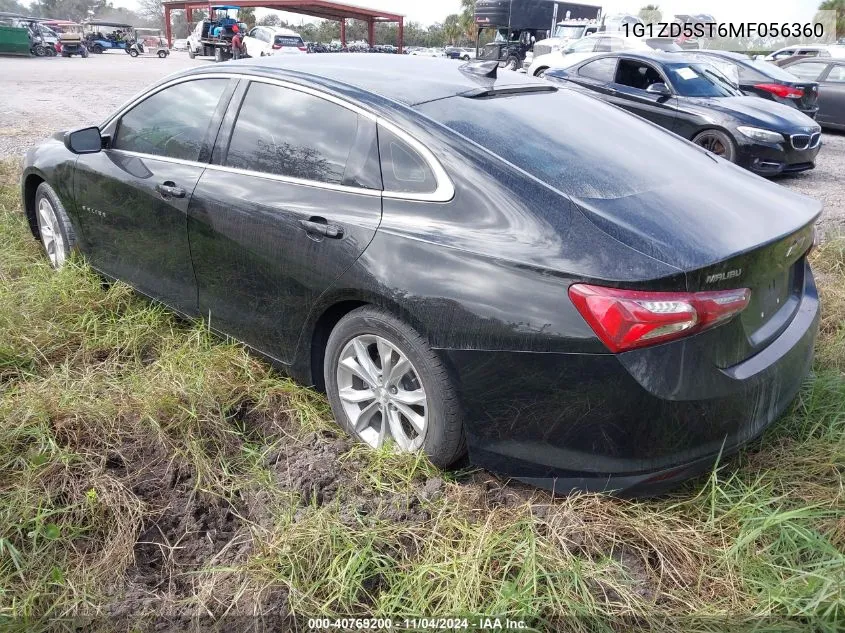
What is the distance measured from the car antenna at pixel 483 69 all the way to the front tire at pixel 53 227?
8.47 ft

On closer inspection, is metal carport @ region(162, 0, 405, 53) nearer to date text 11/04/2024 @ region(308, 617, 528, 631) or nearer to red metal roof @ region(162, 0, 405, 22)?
red metal roof @ region(162, 0, 405, 22)

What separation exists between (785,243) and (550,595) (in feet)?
4.66

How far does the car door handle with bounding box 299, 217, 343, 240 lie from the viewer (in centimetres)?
261

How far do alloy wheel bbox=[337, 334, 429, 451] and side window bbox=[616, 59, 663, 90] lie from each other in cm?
769

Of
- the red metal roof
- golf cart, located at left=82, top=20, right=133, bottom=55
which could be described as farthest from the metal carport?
golf cart, located at left=82, top=20, right=133, bottom=55

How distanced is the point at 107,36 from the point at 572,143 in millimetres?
50021

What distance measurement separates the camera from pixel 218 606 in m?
2.07

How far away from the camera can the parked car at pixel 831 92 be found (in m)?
12.2

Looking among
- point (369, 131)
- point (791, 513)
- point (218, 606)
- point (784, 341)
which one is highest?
point (369, 131)

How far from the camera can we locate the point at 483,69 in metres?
3.27

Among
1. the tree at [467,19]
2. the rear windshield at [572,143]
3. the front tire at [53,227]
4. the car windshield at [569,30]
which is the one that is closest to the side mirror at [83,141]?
the front tire at [53,227]

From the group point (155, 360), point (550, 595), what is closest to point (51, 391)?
point (155, 360)

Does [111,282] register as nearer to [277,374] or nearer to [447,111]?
[277,374]

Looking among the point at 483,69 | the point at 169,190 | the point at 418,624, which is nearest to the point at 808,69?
the point at 483,69
